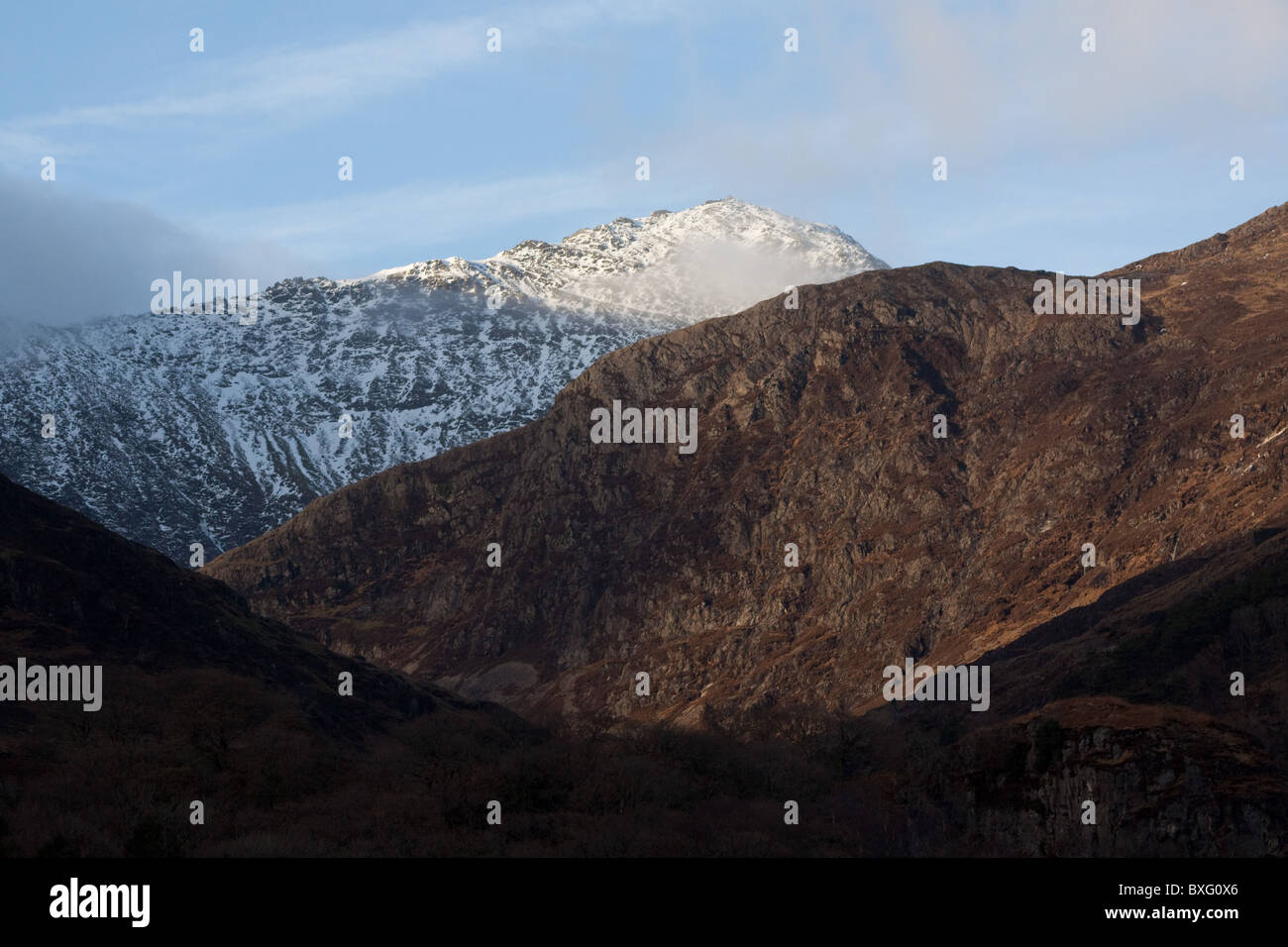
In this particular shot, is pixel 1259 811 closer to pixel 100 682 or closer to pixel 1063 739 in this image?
pixel 1063 739

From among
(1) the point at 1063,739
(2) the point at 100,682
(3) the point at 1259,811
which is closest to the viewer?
(3) the point at 1259,811
